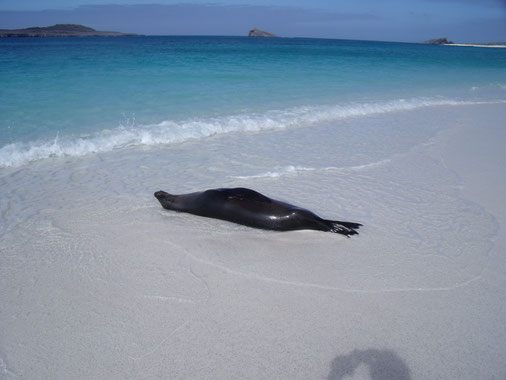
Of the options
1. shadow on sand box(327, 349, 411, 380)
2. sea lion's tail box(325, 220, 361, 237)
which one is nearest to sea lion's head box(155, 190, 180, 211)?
sea lion's tail box(325, 220, 361, 237)

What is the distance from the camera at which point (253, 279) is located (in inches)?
131

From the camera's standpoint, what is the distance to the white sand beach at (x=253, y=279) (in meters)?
2.51

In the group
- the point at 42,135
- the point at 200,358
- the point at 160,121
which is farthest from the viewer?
the point at 160,121

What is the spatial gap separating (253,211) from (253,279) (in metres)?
1.06

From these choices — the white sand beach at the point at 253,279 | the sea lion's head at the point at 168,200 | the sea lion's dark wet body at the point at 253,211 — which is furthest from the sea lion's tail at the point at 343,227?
the sea lion's head at the point at 168,200

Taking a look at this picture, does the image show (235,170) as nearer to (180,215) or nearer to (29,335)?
(180,215)

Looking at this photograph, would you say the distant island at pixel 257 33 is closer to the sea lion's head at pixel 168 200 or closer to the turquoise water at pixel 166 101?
the turquoise water at pixel 166 101

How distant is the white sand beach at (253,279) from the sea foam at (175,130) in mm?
833

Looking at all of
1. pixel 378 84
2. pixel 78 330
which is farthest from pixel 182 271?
pixel 378 84

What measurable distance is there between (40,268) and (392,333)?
3.07m

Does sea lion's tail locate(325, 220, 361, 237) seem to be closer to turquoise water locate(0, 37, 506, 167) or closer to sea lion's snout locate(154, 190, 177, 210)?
sea lion's snout locate(154, 190, 177, 210)

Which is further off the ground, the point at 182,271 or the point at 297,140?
the point at 297,140

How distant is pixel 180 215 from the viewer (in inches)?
178

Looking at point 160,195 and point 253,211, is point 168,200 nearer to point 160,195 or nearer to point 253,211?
point 160,195
